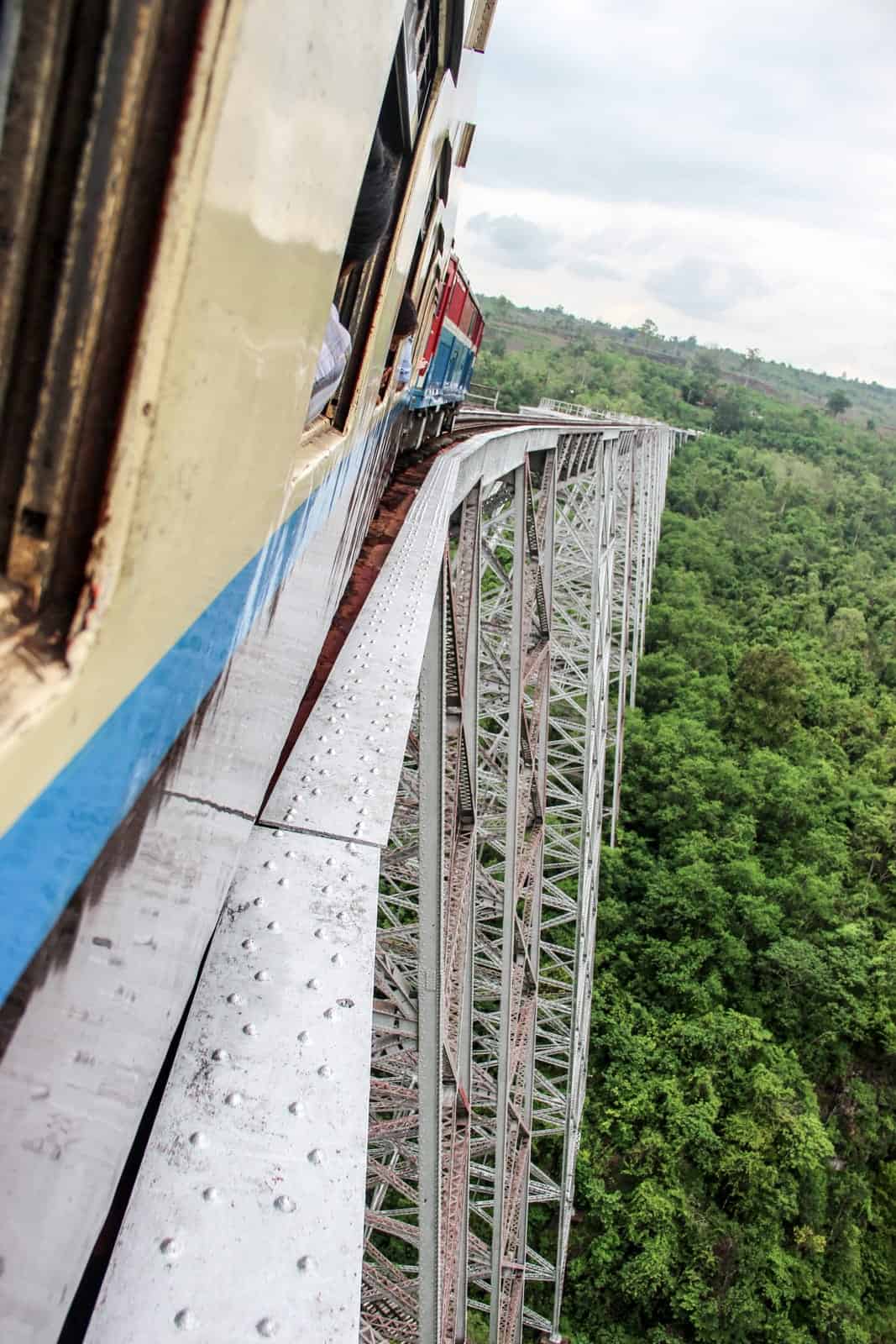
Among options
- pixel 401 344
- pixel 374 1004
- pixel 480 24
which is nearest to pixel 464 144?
pixel 480 24

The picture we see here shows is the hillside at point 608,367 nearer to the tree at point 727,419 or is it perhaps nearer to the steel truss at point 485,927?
the tree at point 727,419

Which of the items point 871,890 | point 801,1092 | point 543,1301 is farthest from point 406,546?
point 871,890

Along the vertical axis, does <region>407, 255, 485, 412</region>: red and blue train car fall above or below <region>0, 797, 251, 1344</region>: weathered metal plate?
above

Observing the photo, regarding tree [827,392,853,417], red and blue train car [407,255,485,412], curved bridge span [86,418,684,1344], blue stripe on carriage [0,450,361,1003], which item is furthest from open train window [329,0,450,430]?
tree [827,392,853,417]

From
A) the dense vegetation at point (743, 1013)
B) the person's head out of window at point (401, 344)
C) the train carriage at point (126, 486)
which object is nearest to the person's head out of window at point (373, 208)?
the train carriage at point (126, 486)

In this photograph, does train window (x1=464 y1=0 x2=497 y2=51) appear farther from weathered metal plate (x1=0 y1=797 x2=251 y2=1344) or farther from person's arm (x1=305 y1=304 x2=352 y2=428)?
weathered metal plate (x1=0 y1=797 x2=251 y2=1344)
